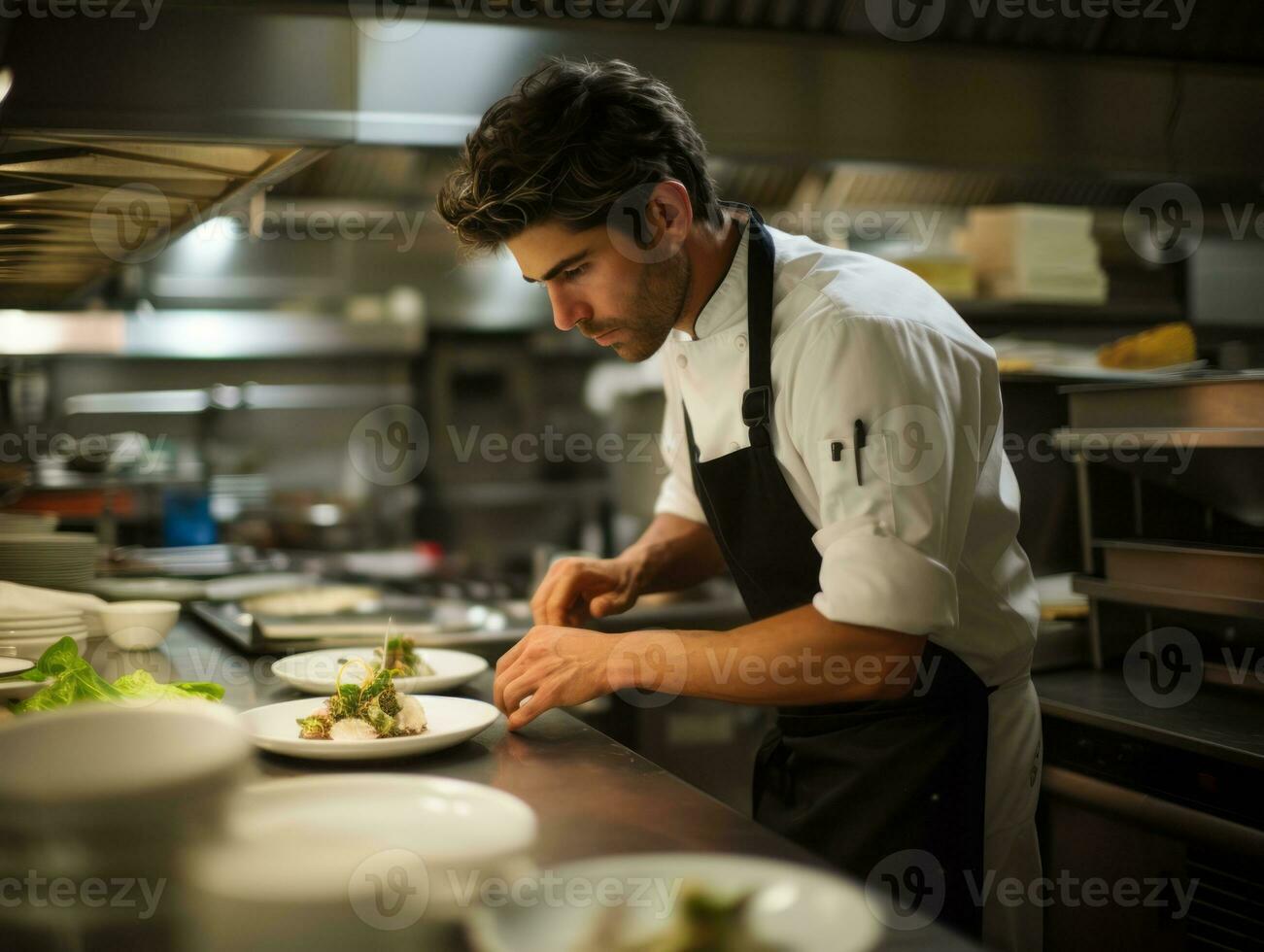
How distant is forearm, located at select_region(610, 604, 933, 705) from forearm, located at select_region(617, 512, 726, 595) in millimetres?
573

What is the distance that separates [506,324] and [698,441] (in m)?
4.01

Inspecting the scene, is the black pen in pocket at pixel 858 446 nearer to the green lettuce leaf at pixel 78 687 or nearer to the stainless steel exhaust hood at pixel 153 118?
→ the green lettuce leaf at pixel 78 687

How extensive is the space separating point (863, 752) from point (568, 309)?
791mm

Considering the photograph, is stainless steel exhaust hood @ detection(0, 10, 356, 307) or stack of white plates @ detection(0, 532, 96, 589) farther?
stack of white plates @ detection(0, 532, 96, 589)

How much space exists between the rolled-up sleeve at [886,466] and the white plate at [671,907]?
50 centimetres

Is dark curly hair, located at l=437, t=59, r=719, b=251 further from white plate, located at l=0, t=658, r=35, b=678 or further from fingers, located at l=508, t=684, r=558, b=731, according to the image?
white plate, located at l=0, t=658, r=35, b=678

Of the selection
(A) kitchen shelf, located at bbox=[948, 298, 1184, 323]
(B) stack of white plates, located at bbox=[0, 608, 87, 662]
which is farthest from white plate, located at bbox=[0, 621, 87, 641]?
(A) kitchen shelf, located at bbox=[948, 298, 1184, 323]

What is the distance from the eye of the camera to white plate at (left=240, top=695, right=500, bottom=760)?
4.32ft

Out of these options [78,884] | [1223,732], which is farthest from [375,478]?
[78,884]

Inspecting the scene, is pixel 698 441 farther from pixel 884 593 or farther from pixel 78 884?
pixel 78 884

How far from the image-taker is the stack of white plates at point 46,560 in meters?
2.31

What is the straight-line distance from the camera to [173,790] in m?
0.71

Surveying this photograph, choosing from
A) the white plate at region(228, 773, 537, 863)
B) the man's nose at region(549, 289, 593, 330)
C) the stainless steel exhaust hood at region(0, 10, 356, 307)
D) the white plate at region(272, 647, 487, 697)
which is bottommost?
the white plate at region(228, 773, 537, 863)

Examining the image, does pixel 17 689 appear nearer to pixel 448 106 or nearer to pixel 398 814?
pixel 398 814
